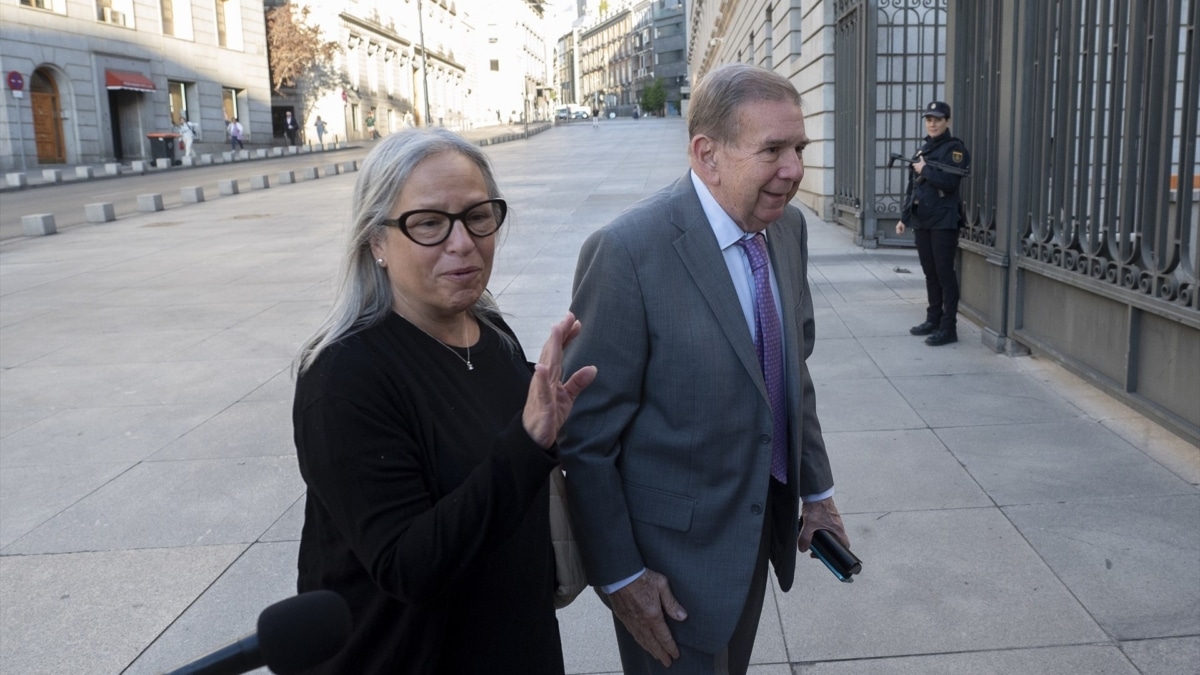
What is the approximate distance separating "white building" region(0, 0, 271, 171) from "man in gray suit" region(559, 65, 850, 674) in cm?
3736

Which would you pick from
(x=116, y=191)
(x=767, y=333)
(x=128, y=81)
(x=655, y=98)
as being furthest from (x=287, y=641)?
(x=655, y=98)

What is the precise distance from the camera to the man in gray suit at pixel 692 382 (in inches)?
88.2

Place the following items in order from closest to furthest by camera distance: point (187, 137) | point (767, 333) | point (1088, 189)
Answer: point (767, 333), point (1088, 189), point (187, 137)

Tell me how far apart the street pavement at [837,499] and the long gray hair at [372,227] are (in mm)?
344

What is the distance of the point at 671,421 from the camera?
2287 mm

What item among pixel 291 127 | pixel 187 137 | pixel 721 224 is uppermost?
pixel 291 127

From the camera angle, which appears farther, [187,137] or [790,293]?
[187,137]

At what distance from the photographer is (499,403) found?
203cm

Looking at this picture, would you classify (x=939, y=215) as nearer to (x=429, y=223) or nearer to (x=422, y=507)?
(x=429, y=223)

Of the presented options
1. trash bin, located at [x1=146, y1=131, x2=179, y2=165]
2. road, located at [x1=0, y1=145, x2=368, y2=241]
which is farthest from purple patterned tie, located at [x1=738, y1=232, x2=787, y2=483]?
trash bin, located at [x1=146, y1=131, x2=179, y2=165]

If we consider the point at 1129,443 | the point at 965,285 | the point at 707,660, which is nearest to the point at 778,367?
the point at 707,660

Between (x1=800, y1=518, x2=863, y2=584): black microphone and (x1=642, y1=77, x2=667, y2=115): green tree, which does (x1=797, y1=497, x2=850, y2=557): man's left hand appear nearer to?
(x1=800, y1=518, x2=863, y2=584): black microphone

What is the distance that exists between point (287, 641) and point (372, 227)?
3.22 ft

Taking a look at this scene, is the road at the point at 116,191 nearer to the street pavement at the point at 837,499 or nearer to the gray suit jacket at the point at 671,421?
the street pavement at the point at 837,499
